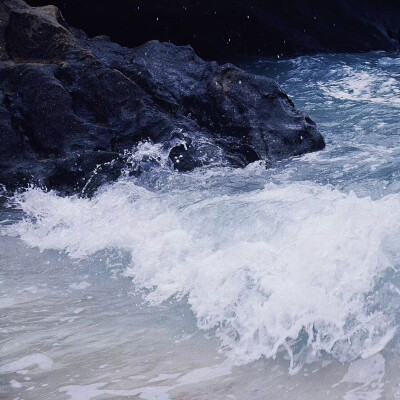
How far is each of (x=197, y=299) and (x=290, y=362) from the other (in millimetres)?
794

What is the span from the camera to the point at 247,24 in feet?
36.9

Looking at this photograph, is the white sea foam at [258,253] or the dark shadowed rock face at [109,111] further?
the dark shadowed rock face at [109,111]

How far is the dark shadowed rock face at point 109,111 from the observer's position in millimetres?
6121

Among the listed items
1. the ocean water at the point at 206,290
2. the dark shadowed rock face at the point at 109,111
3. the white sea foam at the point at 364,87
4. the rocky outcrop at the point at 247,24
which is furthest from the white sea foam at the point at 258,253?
the rocky outcrop at the point at 247,24

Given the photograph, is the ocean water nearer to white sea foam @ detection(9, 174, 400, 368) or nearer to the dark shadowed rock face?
white sea foam @ detection(9, 174, 400, 368)

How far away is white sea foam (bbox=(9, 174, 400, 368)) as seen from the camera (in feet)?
10.7

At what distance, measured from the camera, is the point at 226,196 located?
5246 mm

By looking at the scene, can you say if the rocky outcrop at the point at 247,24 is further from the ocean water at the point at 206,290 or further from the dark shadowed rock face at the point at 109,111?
the ocean water at the point at 206,290

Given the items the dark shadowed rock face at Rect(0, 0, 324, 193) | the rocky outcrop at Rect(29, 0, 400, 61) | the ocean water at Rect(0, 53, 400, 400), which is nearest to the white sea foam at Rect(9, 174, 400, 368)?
the ocean water at Rect(0, 53, 400, 400)

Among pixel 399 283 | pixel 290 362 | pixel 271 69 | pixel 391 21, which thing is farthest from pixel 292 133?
pixel 391 21

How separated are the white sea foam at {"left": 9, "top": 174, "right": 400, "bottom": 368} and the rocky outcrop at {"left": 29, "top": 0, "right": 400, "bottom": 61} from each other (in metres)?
5.90

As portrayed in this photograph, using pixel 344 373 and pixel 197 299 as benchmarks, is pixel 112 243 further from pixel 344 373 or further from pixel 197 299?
pixel 344 373

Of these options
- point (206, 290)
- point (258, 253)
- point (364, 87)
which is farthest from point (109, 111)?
point (364, 87)

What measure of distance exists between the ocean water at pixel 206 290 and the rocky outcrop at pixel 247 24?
5.57 meters
